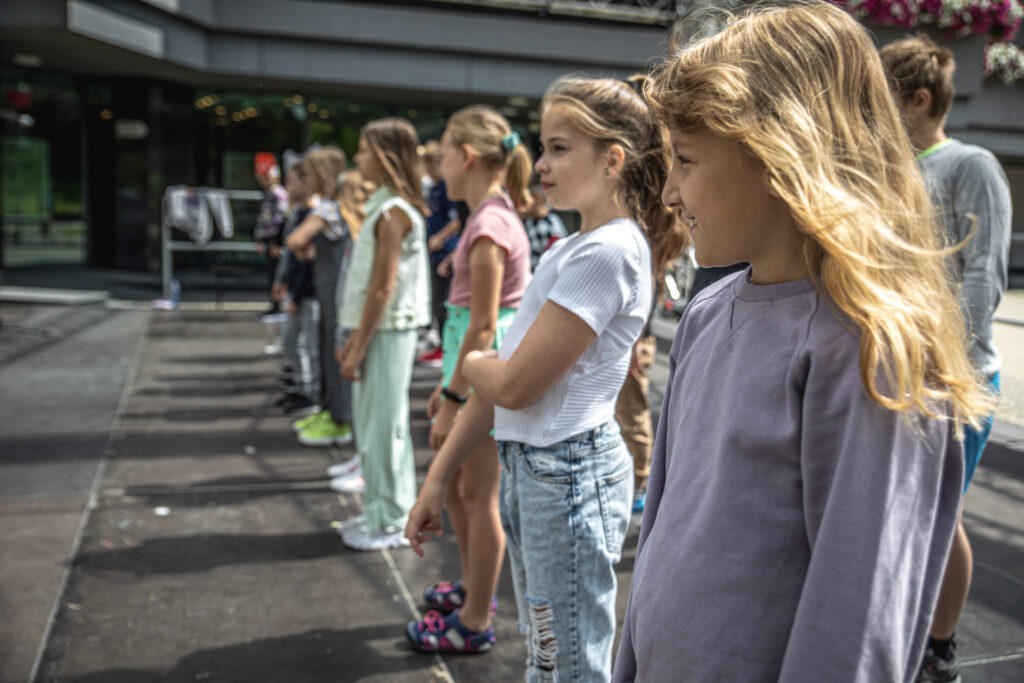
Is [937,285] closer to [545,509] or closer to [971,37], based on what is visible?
[545,509]

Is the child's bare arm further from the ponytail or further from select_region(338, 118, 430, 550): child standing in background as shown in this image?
select_region(338, 118, 430, 550): child standing in background

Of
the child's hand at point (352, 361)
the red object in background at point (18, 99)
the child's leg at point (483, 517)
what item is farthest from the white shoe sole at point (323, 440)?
the red object in background at point (18, 99)

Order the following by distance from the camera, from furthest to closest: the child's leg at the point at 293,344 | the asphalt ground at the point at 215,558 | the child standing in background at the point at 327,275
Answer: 1. the child's leg at the point at 293,344
2. the child standing in background at the point at 327,275
3. the asphalt ground at the point at 215,558

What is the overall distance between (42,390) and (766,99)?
7696mm

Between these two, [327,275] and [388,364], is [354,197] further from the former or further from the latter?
[388,364]

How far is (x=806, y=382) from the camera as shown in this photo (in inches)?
40.5

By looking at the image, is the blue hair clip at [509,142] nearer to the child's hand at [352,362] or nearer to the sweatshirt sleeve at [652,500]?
the child's hand at [352,362]

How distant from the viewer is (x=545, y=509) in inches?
78.1

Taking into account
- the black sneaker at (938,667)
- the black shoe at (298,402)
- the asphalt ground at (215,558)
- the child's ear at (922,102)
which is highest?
the child's ear at (922,102)

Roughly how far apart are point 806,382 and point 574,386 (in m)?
0.98

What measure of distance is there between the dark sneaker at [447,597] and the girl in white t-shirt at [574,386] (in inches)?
50.0

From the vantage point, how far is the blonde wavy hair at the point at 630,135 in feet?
6.84

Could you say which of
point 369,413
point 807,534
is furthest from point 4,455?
point 807,534

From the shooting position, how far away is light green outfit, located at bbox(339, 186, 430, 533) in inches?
159
